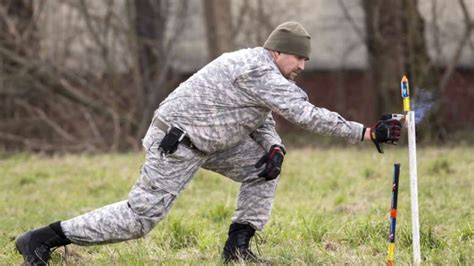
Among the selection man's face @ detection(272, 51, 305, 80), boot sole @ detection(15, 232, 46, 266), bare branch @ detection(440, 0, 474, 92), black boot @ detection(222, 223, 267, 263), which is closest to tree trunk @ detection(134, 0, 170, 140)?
bare branch @ detection(440, 0, 474, 92)

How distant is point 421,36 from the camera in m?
19.6

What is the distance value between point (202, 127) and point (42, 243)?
54.2 inches

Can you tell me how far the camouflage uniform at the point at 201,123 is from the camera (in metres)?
6.25

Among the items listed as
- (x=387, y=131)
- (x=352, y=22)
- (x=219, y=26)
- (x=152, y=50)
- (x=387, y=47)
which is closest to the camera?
(x=387, y=131)

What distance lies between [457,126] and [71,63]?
899cm

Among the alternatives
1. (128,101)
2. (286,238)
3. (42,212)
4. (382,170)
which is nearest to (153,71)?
(128,101)

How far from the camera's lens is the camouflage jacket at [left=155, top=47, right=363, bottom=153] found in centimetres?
622

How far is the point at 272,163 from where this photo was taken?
6324mm

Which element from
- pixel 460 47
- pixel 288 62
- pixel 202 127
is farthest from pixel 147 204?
pixel 460 47

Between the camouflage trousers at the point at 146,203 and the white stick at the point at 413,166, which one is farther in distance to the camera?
the camouflage trousers at the point at 146,203

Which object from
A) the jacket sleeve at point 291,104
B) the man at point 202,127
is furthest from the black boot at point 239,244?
the jacket sleeve at point 291,104

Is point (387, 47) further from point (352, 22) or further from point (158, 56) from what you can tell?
point (158, 56)

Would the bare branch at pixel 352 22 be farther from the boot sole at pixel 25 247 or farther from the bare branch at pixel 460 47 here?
the boot sole at pixel 25 247

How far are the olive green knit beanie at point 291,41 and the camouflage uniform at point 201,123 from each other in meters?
0.10
